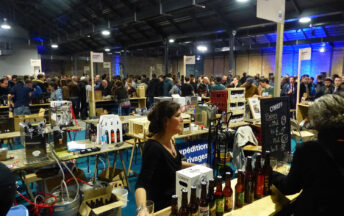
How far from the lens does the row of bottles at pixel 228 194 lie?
52.4 inches

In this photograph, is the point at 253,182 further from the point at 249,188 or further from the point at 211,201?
the point at 211,201

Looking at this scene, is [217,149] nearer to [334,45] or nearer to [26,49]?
[334,45]

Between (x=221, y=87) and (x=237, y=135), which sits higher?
(x=221, y=87)

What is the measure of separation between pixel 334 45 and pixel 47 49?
21.9 meters

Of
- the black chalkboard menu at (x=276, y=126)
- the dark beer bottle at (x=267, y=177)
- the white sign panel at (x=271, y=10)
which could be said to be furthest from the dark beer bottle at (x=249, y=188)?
the white sign panel at (x=271, y=10)

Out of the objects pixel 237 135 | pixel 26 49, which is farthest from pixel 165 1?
pixel 26 49

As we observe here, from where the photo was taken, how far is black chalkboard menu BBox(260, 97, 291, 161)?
2395 mm

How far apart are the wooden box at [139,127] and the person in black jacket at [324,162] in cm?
272

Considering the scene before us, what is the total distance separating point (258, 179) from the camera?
175 centimetres

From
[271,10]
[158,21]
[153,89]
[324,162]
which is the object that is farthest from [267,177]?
[158,21]

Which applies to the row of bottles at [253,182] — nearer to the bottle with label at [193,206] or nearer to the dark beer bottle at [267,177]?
the dark beer bottle at [267,177]

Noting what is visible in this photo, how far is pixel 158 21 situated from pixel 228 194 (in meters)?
12.7

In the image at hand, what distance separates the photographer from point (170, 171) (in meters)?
1.77

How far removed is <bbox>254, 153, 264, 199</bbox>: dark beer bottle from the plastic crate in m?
3.02
